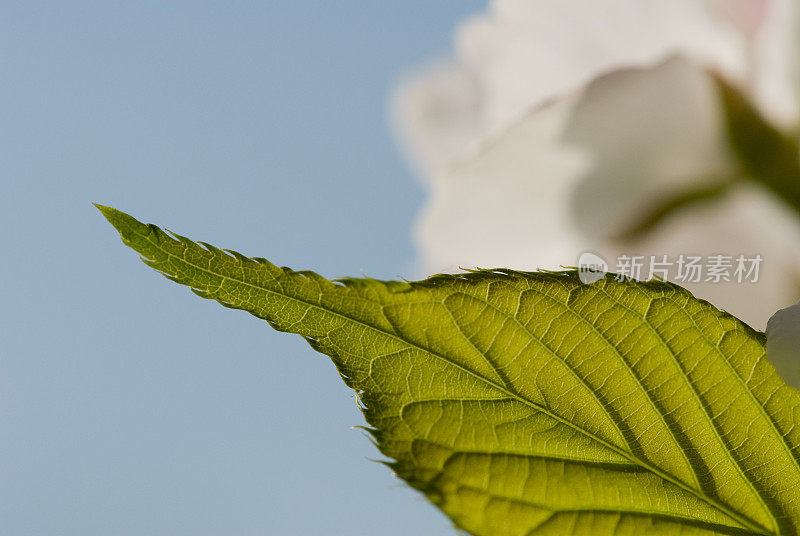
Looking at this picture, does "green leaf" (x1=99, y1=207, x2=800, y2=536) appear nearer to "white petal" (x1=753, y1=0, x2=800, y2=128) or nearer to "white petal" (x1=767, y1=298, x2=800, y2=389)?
"white petal" (x1=767, y1=298, x2=800, y2=389)

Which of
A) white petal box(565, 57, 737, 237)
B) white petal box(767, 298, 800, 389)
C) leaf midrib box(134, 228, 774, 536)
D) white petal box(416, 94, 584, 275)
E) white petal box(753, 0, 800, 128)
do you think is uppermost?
white petal box(753, 0, 800, 128)

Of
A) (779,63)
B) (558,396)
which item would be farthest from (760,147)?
(558,396)

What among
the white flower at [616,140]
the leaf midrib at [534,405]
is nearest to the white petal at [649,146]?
the white flower at [616,140]

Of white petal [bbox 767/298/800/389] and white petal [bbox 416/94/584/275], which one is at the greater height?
white petal [bbox 416/94/584/275]

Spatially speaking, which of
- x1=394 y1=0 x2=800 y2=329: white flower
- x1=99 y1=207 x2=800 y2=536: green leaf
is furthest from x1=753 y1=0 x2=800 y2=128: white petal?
x1=99 y1=207 x2=800 y2=536: green leaf

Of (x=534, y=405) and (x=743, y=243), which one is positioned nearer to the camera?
(x=534, y=405)

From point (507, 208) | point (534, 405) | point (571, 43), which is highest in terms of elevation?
point (571, 43)

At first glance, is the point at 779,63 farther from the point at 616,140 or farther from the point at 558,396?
the point at 558,396

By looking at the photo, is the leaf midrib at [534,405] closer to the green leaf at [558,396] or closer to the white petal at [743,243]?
the green leaf at [558,396]
